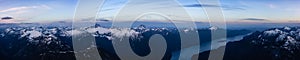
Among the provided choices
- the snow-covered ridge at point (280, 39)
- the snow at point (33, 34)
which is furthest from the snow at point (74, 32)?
the snow-covered ridge at point (280, 39)

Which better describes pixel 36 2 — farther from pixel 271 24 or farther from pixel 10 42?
pixel 271 24

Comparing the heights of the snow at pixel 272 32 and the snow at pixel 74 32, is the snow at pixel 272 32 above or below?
below

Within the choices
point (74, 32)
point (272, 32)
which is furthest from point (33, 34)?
point (272, 32)

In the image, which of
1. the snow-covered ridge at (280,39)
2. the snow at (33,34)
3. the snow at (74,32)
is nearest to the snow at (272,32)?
the snow-covered ridge at (280,39)

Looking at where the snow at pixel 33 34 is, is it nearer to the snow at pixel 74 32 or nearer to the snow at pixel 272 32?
the snow at pixel 74 32

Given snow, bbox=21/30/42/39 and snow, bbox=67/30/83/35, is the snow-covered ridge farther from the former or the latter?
snow, bbox=21/30/42/39

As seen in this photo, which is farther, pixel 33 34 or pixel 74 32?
pixel 33 34

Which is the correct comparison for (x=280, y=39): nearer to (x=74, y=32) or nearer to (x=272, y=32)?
(x=272, y=32)

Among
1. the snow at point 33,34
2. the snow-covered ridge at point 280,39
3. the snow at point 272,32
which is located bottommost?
the snow-covered ridge at point 280,39

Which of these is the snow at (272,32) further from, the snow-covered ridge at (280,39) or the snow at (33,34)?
the snow at (33,34)

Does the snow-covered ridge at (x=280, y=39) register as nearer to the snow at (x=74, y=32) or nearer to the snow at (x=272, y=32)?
the snow at (x=272, y=32)

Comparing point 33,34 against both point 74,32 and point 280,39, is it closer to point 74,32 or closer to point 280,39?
point 74,32

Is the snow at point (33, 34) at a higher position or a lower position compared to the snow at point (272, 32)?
higher

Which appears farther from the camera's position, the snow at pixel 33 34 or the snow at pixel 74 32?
the snow at pixel 33 34
